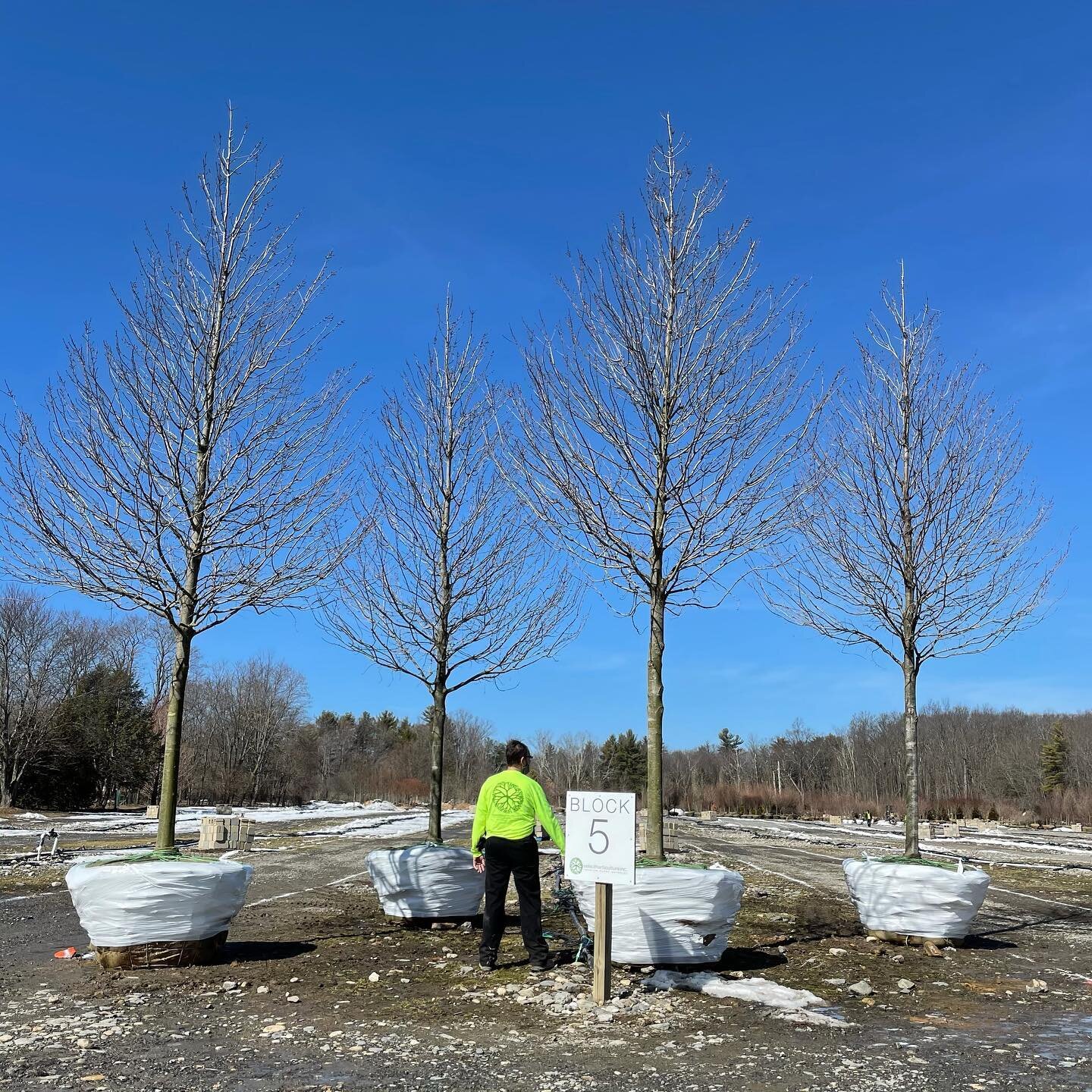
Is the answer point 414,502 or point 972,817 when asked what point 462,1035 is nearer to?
point 414,502

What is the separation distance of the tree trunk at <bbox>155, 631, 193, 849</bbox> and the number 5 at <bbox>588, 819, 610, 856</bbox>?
3.38 metres

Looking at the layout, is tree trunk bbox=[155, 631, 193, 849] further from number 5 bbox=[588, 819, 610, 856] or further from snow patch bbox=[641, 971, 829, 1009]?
snow patch bbox=[641, 971, 829, 1009]

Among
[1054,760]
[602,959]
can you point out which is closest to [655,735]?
[602,959]

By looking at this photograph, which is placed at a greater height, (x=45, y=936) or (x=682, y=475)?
(x=682, y=475)

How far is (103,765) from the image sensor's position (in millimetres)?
55844

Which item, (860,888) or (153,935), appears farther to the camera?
(860,888)

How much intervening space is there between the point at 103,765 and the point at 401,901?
53960 mm

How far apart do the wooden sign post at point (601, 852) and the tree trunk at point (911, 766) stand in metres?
4.85

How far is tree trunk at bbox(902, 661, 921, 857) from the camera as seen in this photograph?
9.87m

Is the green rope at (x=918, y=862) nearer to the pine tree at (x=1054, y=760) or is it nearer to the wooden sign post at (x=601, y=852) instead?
the wooden sign post at (x=601, y=852)

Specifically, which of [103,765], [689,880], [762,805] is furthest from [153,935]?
[762,805]

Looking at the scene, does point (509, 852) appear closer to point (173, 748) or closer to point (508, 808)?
point (508, 808)

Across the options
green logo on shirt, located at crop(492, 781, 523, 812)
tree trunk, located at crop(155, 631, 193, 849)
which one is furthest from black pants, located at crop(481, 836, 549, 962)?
tree trunk, located at crop(155, 631, 193, 849)

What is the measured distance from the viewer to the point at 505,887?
279 inches
